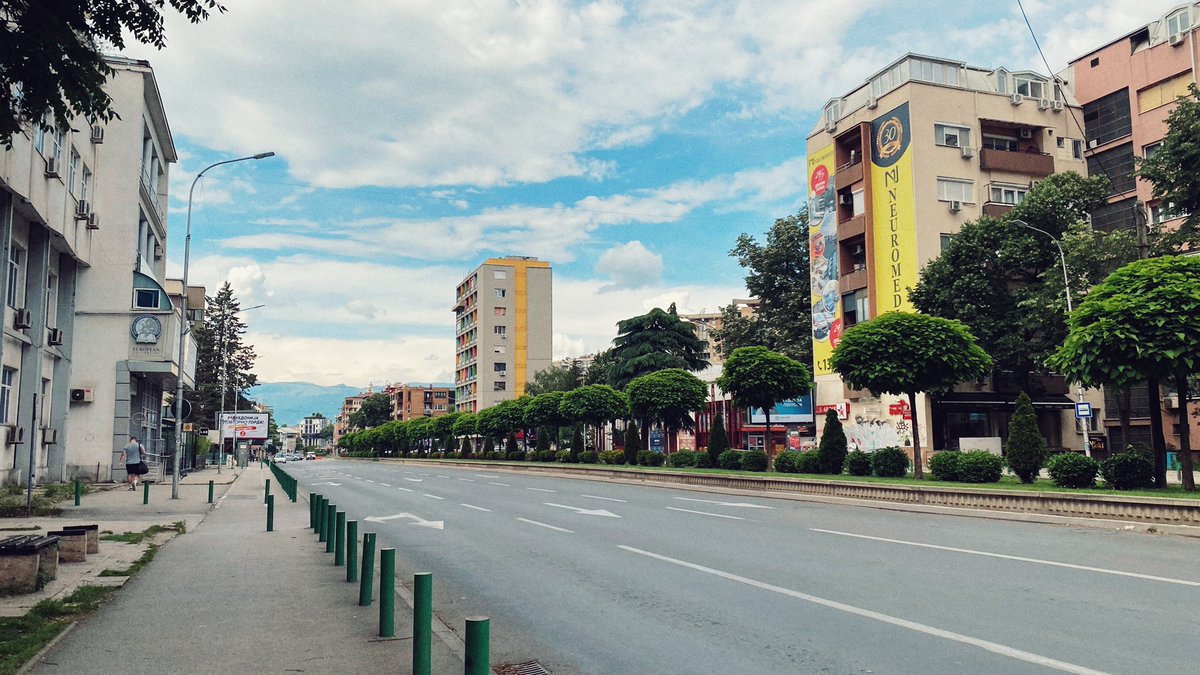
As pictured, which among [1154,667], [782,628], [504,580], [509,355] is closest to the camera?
[1154,667]

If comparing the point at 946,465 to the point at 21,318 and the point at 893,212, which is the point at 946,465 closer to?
the point at 21,318

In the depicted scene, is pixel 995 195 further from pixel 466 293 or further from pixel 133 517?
pixel 466 293

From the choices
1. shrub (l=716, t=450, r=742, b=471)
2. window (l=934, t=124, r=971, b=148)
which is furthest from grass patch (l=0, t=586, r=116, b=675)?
window (l=934, t=124, r=971, b=148)

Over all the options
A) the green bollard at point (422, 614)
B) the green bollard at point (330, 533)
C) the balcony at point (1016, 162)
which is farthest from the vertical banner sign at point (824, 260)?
the green bollard at point (422, 614)

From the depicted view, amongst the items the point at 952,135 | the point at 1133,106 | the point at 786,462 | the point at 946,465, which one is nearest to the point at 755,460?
the point at 786,462

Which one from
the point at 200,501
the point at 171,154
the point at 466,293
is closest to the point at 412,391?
the point at 466,293

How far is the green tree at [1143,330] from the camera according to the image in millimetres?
17234

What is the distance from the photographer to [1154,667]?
585 centimetres

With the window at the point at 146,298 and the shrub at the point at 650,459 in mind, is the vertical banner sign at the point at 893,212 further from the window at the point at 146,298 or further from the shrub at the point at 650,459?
the window at the point at 146,298

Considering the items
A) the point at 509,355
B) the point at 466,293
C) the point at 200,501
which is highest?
the point at 466,293

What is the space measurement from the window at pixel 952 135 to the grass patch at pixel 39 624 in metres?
45.5

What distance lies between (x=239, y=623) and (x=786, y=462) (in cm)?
2392

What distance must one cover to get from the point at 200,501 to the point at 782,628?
68.4 feet

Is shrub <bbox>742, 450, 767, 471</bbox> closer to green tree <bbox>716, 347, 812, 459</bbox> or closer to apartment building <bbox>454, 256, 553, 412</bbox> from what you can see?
green tree <bbox>716, 347, 812, 459</bbox>
